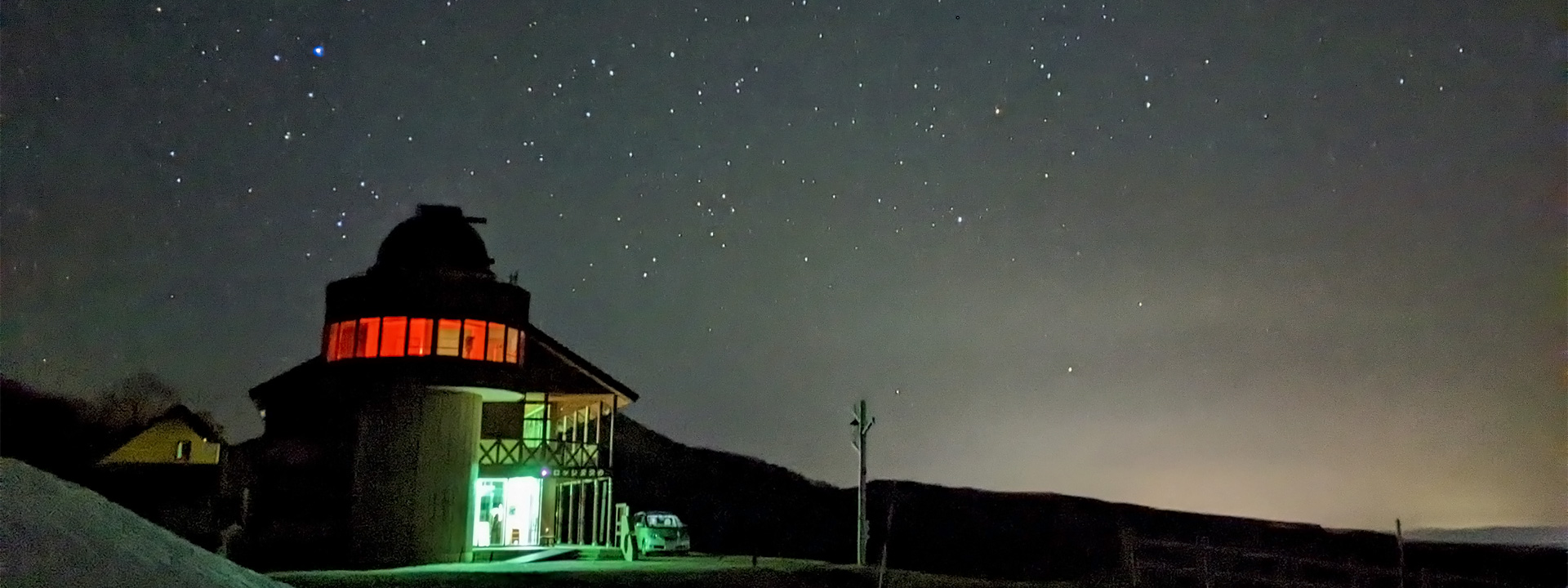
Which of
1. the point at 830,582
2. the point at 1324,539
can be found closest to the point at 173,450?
the point at 830,582

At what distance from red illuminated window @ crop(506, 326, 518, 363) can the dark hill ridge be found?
21.4m

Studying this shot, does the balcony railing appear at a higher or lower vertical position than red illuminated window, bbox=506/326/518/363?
lower

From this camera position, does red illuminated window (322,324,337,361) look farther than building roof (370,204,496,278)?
No

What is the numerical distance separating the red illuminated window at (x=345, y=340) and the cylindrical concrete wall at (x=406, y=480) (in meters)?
1.45

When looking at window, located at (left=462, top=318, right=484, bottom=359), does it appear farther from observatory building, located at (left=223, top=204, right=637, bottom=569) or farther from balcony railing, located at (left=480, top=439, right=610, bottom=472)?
balcony railing, located at (left=480, top=439, right=610, bottom=472)

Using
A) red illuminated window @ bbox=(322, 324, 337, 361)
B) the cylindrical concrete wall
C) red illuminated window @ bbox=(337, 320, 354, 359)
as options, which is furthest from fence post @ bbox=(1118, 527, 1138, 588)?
red illuminated window @ bbox=(322, 324, 337, 361)

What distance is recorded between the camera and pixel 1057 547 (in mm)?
71250

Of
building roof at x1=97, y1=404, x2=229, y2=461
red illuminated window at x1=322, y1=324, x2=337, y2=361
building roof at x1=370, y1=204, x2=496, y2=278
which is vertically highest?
building roof at x1=370, y1=204, x2=496, y2=278

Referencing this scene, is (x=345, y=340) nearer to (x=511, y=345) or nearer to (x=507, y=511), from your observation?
(x=511, y=345)

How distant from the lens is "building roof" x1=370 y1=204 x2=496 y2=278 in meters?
29.0

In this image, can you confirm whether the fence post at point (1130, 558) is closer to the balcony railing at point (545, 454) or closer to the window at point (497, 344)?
the window at point (497, 344)

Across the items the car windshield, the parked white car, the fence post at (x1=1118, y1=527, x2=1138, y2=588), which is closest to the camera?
the fence post at (x1=1118, y1=527, x2=1138, y2=588)

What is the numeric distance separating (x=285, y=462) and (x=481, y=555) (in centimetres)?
554

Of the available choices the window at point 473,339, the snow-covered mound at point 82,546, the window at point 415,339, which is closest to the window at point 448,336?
the window at point 415,339
